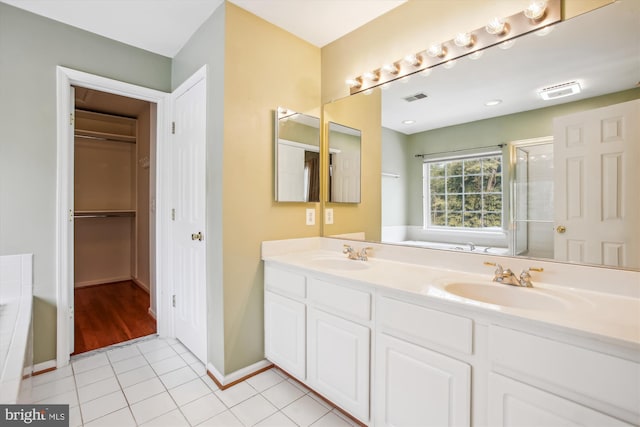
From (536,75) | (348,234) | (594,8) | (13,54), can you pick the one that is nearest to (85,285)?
(13,54)

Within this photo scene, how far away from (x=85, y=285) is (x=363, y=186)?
13.7 ft

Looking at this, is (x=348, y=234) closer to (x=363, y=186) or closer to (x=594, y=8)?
(x=363, y=186)

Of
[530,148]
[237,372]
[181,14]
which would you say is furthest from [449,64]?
[237,372]

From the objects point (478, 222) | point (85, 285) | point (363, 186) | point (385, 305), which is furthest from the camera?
point (85, 285)

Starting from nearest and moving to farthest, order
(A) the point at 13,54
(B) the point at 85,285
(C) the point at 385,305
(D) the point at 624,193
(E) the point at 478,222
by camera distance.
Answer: (D) the point at 624,193
(C) the point at 385,305
(E) the point at 478,222
(A) the point at 13,54
(B) the point at 85,285

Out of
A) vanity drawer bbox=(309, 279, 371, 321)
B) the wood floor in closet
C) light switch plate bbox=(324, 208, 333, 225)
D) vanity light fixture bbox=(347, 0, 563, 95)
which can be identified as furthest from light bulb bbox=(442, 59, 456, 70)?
the wood floor in closet

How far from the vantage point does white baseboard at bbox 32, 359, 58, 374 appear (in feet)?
6.67

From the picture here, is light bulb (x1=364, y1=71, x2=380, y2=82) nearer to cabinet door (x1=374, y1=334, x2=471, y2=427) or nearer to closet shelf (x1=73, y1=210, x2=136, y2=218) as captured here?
cabinet door (x1=374, y1=334, x2=471, y2=427)

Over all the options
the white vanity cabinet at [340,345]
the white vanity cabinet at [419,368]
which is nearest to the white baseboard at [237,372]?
the white vanity cabinet at [340,345]

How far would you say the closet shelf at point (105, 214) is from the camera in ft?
12.8

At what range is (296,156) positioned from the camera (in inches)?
88.4

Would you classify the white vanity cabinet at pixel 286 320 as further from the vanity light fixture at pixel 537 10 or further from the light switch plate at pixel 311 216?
the vanity light fixture at pixel 537 10

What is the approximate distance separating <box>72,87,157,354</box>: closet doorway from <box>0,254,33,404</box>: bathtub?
1.50m

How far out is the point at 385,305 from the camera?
53.9 inches
